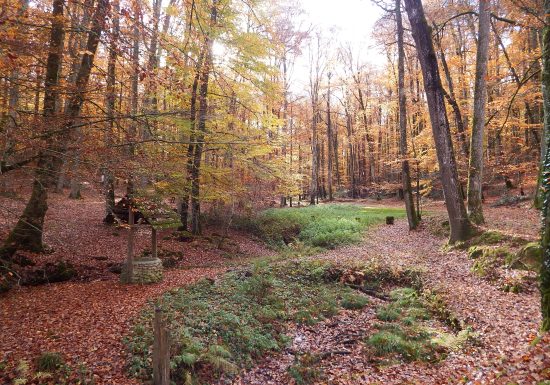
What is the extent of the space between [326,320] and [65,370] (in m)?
4.79

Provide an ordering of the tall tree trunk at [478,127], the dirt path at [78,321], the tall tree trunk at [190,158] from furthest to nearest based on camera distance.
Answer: the tall tree trunk at [478,127], the tall tree trunk at [190,158], the dirt path at [78,321]

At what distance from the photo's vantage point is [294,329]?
7031mm

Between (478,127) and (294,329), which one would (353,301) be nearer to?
(294,329)

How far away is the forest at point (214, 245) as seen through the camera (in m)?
4.77

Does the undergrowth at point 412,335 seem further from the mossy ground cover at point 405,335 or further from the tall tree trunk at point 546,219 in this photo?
the tall tree trunk at point 546,219

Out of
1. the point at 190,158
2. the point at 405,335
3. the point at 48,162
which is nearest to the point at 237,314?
the point at 405,335

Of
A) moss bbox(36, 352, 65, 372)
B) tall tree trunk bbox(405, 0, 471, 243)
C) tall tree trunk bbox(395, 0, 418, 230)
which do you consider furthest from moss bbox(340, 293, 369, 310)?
tall tree trunk bbox(395, 0, 418, 230)

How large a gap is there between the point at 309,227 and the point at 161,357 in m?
13.2

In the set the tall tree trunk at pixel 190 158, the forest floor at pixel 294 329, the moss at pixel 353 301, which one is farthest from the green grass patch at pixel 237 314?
the tall tree trunk at pixel 190 158

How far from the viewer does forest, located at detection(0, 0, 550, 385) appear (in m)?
4.77

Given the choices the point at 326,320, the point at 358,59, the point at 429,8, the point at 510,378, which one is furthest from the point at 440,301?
the point at 358,59

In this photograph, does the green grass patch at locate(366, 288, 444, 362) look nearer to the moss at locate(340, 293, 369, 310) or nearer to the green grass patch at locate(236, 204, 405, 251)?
the moss at locate(340, 293, 369, 310)

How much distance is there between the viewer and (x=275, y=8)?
21.4 metres

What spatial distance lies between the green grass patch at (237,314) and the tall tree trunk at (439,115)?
4.27 m
